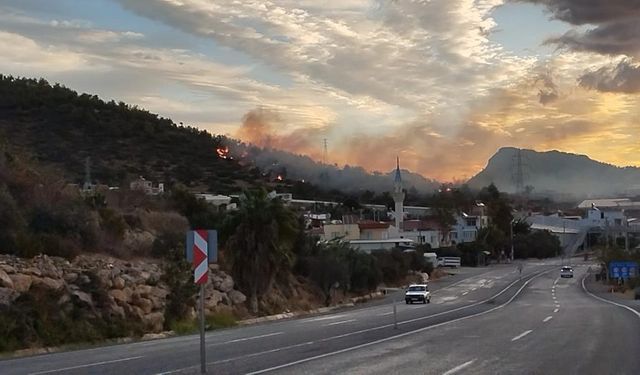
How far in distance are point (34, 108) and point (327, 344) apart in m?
87.0

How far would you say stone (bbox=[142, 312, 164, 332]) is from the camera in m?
32.7

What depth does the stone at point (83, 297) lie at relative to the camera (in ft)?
97.9

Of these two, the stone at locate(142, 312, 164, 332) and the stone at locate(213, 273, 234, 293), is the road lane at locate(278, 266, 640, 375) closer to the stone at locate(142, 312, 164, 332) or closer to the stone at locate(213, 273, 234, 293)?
the stone at locate(142, 312, 164, 332)

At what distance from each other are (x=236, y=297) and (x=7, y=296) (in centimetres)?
1888

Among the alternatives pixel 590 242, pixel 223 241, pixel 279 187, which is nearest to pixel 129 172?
pixel 279 187

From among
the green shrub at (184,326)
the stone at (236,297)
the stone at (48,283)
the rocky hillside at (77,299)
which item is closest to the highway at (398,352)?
the rocky hillside at (77,299)

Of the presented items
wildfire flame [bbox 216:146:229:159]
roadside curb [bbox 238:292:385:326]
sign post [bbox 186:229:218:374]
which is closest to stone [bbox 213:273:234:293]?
roadside curb [bbox 238:292:385:326]

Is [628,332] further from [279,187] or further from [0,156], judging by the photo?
[279,187]

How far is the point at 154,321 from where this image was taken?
33.2 meters

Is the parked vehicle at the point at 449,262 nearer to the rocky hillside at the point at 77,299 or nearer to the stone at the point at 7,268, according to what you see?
the rocky hillside at the point at 77,299

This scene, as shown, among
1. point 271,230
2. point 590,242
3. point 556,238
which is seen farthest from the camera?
point 590,242

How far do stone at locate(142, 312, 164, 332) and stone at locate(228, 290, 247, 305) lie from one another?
10447 millimetres

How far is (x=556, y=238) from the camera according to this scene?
15938 centimetres

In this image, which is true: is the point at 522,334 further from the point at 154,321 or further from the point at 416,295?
the point at 416,295
